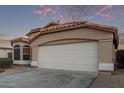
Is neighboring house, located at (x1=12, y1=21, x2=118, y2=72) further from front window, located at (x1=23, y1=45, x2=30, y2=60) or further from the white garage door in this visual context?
front window, located at (x1=23, y1=45, x2=30, y2=60)

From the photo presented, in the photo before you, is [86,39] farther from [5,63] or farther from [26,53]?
[5,63]

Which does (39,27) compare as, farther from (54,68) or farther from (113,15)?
(113,15)

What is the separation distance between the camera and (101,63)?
929cm

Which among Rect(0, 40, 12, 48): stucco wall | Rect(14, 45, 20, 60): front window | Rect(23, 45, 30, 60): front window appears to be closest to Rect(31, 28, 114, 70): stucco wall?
Rect(23, 45, 30, 60): front window

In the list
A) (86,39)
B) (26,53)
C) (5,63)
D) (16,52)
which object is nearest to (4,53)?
(16,52)

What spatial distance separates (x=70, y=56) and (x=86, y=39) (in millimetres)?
1602

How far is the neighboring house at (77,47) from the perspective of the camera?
923cm

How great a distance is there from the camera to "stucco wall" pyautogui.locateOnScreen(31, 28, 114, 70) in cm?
915

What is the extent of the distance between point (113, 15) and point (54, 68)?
5.91 metres

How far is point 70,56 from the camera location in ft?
34.9

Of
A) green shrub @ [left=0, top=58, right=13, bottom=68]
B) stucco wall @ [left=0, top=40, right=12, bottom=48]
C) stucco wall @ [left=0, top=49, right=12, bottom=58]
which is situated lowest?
green shrub @ [left=0, top=58, right=13, bottom=68]

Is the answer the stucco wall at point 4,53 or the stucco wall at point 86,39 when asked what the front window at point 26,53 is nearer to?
the stucco wall at point 86,39
